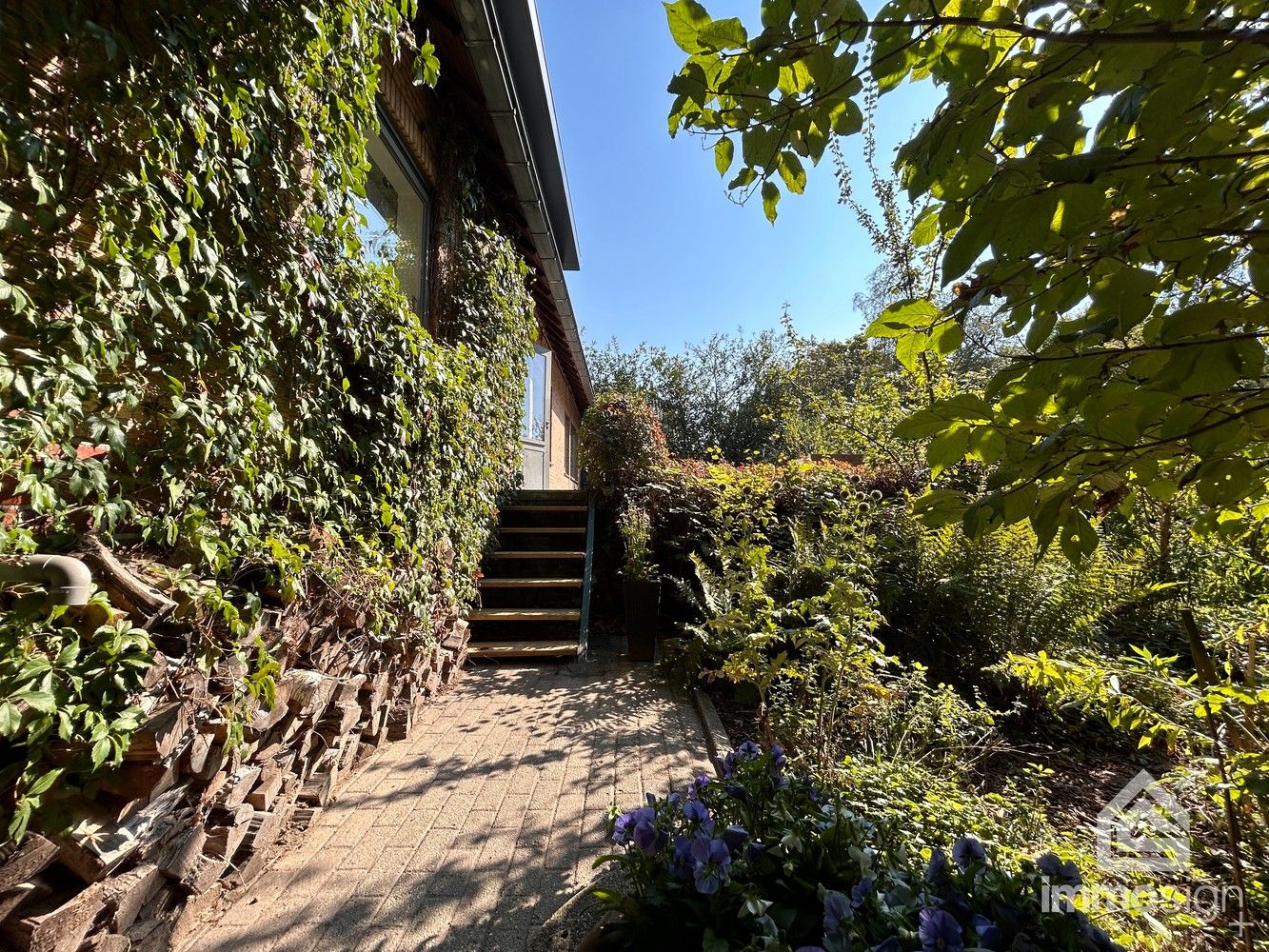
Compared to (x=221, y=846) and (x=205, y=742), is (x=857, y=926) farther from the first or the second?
(x=221, y=846)

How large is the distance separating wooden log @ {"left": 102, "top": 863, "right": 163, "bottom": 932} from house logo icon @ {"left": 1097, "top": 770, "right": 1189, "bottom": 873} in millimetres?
2933

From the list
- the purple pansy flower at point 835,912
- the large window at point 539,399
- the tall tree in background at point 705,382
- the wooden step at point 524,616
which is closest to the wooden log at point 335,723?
the wooden step at point 524,616

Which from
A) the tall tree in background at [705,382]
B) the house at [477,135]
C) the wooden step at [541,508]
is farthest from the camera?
the tall tree in background at [705,382]

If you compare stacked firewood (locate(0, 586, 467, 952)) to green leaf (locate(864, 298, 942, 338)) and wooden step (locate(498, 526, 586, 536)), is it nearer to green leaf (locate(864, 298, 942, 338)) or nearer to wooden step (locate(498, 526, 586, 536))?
green leaf (locate(864, 298, 942, 338))

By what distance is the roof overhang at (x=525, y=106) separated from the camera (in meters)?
3.60

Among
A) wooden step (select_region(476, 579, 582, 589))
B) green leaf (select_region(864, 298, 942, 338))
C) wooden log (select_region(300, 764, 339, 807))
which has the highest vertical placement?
green leaf (select_region(864, 298, 942, 338))

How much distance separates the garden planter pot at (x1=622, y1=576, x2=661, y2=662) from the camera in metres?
4.74

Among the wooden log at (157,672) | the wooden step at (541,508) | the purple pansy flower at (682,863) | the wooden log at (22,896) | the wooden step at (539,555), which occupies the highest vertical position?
the wooden step at (541,508)

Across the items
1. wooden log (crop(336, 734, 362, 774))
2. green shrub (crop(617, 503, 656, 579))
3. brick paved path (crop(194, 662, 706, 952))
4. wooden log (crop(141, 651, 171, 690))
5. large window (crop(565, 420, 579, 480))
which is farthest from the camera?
large window (crop(565, 420, 579, 480))

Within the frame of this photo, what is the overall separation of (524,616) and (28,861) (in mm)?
3664

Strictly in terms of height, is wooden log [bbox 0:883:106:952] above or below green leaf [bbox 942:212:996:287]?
below

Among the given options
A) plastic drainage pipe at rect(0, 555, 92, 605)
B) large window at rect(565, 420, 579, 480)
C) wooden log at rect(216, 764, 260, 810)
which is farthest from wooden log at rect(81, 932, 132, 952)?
large window at rect(565, 420, 579, 480)

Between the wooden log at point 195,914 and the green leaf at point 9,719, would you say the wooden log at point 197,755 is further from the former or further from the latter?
the green leaf at point 9,719

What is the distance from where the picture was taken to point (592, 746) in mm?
3041
